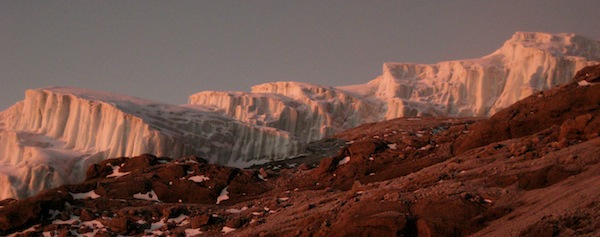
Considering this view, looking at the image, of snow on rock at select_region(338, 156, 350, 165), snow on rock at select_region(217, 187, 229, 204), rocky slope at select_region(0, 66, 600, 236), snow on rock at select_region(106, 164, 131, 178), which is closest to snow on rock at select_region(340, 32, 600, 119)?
rocky slope at select_region(0, 66, 600, 236)

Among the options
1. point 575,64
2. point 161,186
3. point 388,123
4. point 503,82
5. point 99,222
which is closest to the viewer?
point 99,222

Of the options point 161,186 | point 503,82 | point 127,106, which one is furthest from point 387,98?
point 161,186

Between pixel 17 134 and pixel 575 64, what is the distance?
66562mm

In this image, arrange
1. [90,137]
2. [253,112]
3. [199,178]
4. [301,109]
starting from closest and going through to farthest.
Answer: [199,178] < [90,137] < [253,112] < [301,109]

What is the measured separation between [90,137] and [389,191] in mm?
43625

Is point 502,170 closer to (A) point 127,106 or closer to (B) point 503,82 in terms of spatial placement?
(A) point 127,106

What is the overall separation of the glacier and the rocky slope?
16.1 m

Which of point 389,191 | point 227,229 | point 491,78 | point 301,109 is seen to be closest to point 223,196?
point 227,229

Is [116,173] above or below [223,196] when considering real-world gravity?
above

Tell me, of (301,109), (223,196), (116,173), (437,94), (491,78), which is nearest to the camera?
(223,196)

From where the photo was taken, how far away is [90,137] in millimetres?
60125

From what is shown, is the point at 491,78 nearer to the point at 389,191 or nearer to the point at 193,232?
the point at 389,191

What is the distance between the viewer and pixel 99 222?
28812 millimetres

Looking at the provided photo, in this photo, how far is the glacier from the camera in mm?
57938
